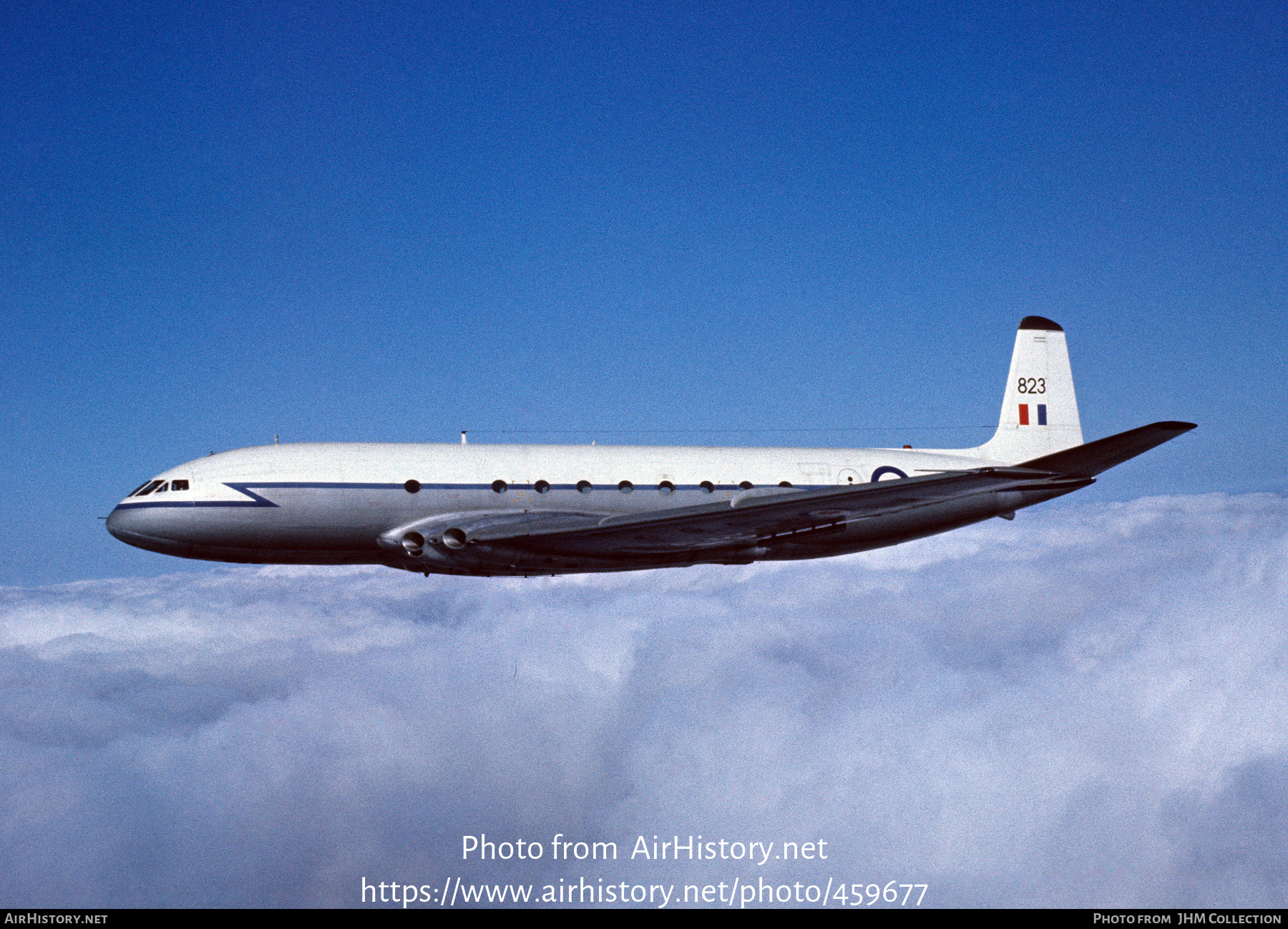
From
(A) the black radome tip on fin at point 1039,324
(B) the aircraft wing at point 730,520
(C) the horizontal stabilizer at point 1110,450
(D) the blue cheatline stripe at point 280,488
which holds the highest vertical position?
(A) the black radome tip on fin at point 1039,324

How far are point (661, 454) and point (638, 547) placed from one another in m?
3.79

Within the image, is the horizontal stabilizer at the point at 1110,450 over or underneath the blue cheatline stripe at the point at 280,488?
underneath

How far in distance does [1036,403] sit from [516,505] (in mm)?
21036

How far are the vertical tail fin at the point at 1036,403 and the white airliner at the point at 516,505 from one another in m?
4.70

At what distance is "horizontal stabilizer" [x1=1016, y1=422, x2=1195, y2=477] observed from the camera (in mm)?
24984

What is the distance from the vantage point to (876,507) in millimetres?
28484

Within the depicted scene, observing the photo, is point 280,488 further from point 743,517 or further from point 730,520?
point 743,517

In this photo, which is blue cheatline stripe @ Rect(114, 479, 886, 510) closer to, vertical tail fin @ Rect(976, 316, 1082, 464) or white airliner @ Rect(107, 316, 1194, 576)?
white airliner @ Rect(107, 316, 1194, 576)

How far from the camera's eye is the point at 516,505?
2886 cm

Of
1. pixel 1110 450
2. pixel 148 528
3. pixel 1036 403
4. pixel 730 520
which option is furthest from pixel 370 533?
pixel 1036 403

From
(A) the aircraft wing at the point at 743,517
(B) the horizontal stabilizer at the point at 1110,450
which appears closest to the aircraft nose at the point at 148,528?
(A) the aircraft wing at the point at 743,517

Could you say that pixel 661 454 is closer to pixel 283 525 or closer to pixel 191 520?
pixel 283 525

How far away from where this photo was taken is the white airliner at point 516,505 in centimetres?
2727

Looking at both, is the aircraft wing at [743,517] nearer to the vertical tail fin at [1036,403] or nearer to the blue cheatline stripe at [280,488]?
the blue cheatline stripe at [280,488]
